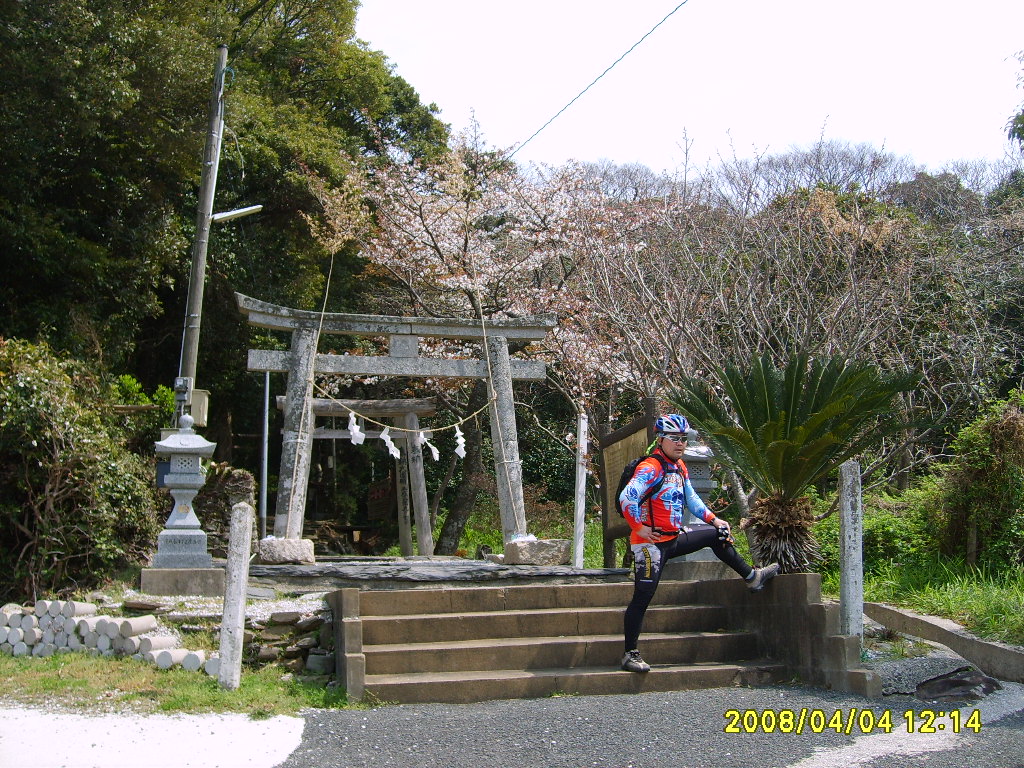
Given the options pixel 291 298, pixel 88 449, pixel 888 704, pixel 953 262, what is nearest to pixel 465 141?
pixel 291 298

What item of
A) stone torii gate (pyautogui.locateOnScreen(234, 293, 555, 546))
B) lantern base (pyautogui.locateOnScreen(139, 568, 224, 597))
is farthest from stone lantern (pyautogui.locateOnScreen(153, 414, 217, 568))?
stone torii gate (pyautogui.locateOnScreen(234, 293, 555, 546))

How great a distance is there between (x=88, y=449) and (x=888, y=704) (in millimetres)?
7292

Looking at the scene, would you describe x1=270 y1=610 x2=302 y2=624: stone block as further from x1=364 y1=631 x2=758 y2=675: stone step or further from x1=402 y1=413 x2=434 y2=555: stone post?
x1=402 y1=413 x2=434 y2=555: stone post

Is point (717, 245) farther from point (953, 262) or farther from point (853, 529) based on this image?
point (853, 529)

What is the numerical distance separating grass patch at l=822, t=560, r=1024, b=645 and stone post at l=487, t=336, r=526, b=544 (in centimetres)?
354

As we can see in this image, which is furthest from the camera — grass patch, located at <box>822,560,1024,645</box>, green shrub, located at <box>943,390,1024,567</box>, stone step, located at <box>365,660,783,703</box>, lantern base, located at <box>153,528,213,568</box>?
green shrub, located at <box>943,390,1024,567</box>

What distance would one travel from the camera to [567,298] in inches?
650

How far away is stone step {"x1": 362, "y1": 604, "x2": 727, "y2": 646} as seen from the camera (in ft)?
22.3

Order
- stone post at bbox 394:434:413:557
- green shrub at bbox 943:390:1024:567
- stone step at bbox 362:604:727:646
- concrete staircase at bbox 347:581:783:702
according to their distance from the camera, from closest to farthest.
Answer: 1. concrete staircase at bbox 347:581:783:702
2. stone step at bbox 362:604:727:646
3. green shrub at bbox 943:390:1024:567
4. stone post at bbox 394:434:413:557

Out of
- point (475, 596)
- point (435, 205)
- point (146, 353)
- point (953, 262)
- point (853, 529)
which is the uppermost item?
point (435, 205)

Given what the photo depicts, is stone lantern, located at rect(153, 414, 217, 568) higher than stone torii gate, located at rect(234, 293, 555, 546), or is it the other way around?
stone torii gate, located at rect(234, 293, 555, 546)

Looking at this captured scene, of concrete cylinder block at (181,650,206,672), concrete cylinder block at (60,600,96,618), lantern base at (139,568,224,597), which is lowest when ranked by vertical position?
concrete cylinder block at (181,650,206,672)

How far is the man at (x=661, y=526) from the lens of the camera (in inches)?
256

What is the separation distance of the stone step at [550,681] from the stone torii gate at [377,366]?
3.87 m
